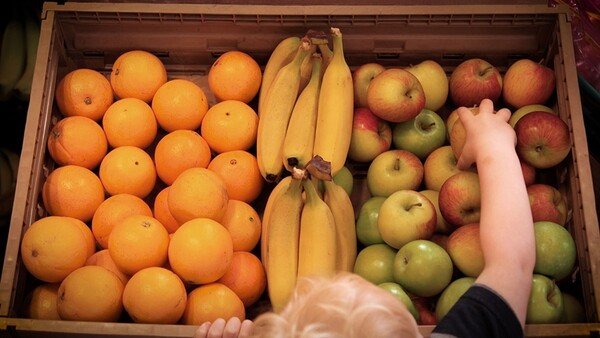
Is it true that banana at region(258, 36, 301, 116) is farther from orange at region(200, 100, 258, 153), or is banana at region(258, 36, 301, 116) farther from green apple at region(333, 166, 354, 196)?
green apple at region(333, 166, 354, 196)

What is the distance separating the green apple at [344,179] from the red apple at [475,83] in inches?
16.2

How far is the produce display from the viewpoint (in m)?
1.77

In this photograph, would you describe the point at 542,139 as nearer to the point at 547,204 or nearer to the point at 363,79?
the point at 547,204

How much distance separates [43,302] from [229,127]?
691 millimetres

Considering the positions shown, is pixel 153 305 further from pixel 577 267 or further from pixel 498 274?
pixel 577 267

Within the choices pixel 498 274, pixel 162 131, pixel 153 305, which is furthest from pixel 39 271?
pixel 498 274

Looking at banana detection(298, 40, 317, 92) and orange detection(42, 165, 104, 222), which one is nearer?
orange detection(42, 165, 104, 222)

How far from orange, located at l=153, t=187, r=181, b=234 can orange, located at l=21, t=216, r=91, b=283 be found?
0.22 m

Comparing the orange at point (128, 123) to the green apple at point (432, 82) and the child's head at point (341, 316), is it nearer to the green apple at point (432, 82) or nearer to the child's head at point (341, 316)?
the green apple at point (432, 82)

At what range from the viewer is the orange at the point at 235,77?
84.3 inches

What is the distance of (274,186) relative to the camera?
2168 millimetres

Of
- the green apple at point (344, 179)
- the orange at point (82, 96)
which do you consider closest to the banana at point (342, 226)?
the green apple at point (344, 179)

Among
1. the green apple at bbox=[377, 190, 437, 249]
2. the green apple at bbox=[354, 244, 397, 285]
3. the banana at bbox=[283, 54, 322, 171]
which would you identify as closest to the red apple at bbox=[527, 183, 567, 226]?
the green apple at bbox=[377, 190, 437, 249]

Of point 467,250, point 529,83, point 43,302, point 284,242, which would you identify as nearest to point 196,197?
point 284,242
